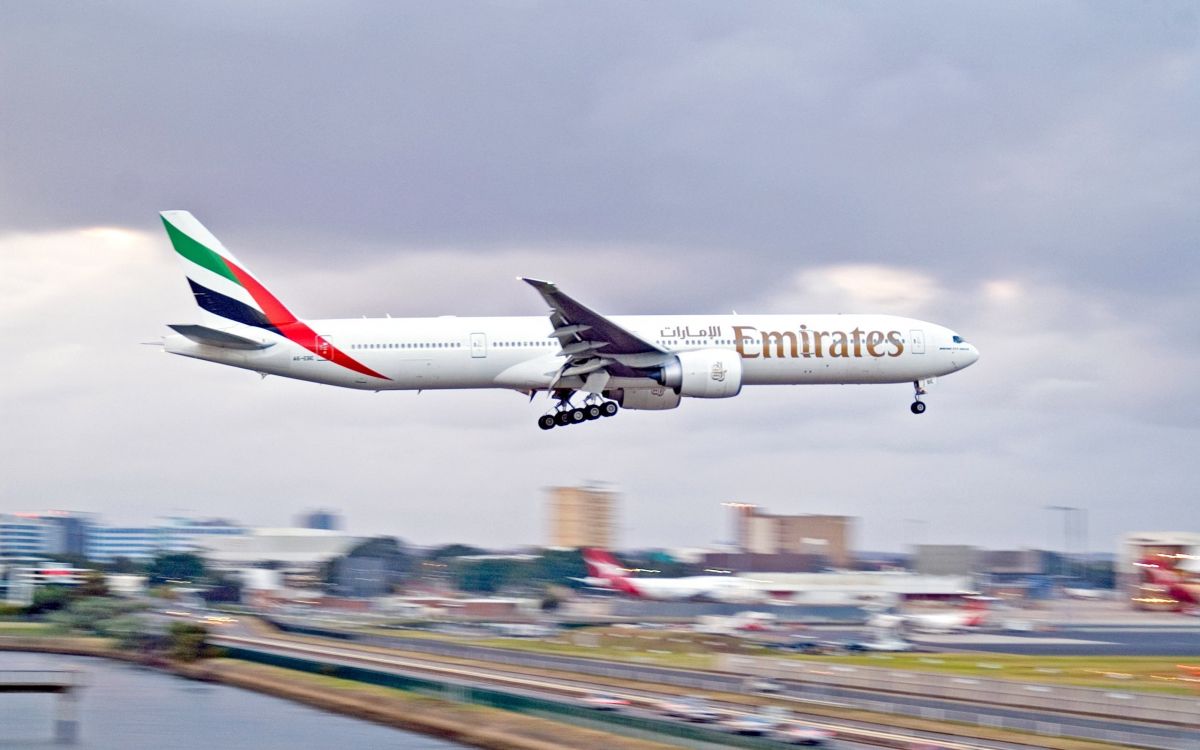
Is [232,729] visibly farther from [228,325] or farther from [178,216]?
[178,216]

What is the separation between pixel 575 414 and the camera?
64562mm

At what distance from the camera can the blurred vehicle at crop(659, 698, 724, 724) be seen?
46.5 meters

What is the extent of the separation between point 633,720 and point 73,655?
68347 millimetres

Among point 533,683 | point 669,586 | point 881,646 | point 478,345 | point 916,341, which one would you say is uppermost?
point 916,341

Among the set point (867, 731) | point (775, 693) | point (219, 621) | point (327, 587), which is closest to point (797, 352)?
point (775, 693)

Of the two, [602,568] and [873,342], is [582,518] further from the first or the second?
[873,342]

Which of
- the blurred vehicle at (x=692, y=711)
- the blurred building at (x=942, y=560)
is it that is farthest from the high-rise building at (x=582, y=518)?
the blurred vehicle at (x=692, y=711)

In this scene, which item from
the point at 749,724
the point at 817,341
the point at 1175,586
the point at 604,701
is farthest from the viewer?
the point at 1175,586

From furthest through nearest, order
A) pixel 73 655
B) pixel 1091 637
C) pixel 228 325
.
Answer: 1. pixel 73 655
2. pixel 1091 637
3. pixel 228 325

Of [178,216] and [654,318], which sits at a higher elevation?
[178,216]

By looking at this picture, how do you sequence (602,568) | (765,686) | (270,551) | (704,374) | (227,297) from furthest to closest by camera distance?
(270,551), (602,568), (227,297), (704,374), (765,686)

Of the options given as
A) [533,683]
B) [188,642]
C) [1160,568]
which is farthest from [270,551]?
[533,683]

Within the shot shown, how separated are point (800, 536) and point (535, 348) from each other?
361ft

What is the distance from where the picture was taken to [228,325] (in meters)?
62.5
